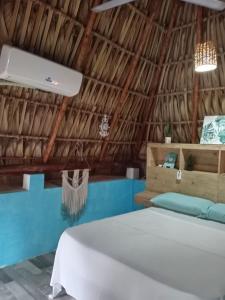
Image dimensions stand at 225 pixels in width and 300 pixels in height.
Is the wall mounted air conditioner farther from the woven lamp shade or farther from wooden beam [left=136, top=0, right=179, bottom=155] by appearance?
wooden beam [left=136, top=0, right=179, bottom=155]

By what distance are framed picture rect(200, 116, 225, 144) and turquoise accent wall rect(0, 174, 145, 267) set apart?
1793 millimetres

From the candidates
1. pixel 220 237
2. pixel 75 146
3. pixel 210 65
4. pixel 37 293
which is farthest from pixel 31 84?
pixel 220 237

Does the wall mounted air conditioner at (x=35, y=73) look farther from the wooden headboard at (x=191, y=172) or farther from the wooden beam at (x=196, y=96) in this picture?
the wooden headboard at (x=191, y=172)

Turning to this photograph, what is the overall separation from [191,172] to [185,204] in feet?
2.27

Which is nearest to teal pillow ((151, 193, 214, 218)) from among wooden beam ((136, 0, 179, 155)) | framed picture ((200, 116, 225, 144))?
framed picture ((200, 116, 225, 144))

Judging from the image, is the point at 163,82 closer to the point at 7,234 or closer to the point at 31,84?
the point at 31,84

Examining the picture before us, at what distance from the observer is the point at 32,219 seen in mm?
3557

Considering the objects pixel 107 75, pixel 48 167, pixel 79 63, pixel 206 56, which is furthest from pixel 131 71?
pixel 48 167

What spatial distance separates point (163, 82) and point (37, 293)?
3.41 m

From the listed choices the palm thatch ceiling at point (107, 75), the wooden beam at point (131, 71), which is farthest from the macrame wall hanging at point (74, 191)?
the wooden beam at point (131, 71)

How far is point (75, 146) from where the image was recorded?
4.34m

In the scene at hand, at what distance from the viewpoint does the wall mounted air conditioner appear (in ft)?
8.73

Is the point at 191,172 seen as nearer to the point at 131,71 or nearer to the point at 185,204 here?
the point at 185,204

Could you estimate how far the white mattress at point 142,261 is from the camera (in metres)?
1.74
